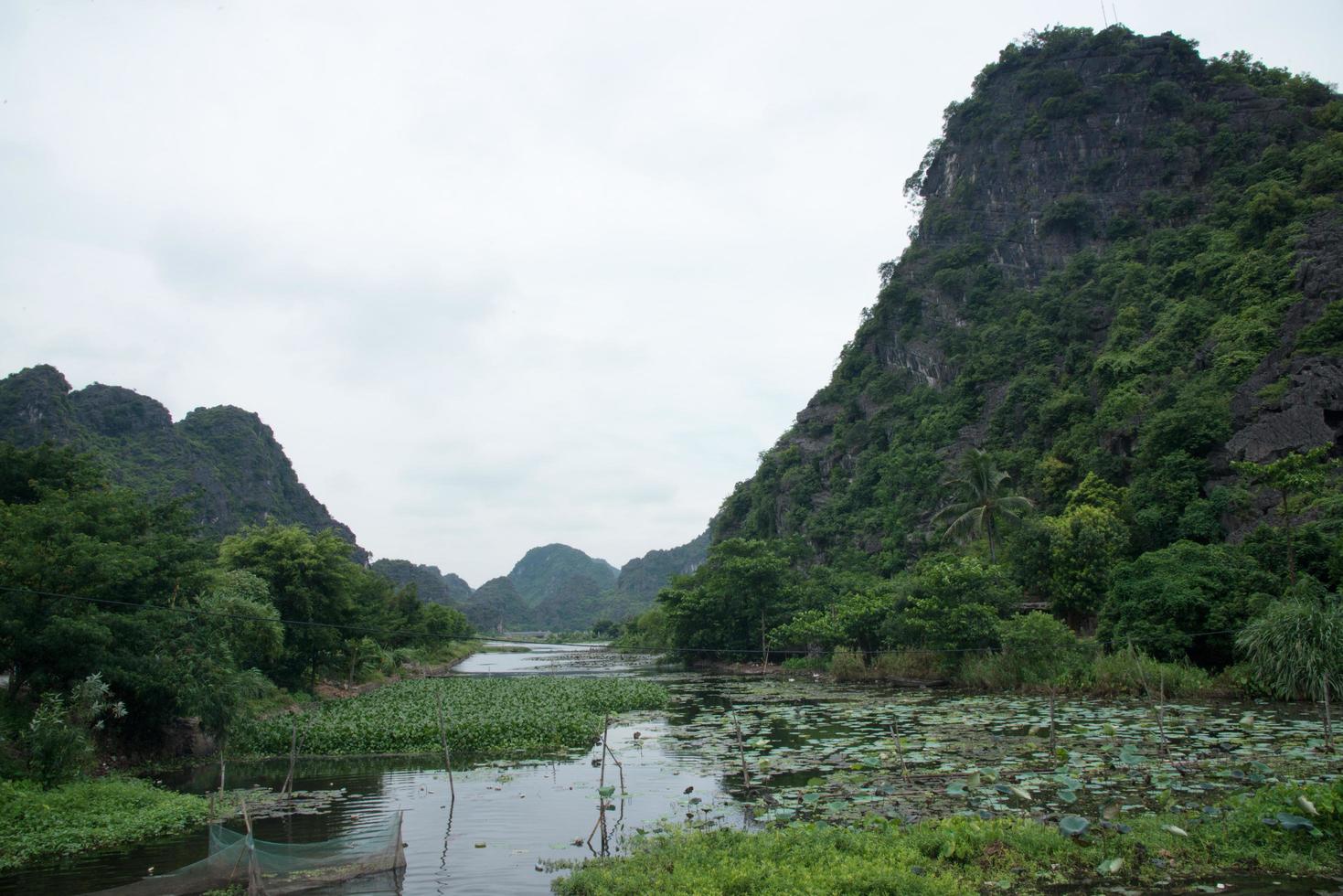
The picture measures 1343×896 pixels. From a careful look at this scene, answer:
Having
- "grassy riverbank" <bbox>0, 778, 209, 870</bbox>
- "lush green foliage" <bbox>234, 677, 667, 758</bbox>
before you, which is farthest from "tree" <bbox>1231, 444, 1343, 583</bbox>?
"grassy riverbank" <bbox>0, 778, 209, 870</bbox>

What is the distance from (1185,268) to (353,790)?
52691 mm

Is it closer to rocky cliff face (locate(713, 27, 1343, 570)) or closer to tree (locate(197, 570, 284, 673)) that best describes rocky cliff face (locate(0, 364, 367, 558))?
tree (locate(197, 570, 284, 673))

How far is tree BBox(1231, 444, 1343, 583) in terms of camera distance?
2217 cm

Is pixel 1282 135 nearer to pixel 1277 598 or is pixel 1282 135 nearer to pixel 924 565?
pixel 924 565

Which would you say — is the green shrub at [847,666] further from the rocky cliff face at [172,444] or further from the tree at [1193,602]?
the rocky cliff face at [172,444]

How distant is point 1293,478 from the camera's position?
2188 cm

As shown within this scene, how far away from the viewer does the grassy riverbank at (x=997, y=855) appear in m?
7.96

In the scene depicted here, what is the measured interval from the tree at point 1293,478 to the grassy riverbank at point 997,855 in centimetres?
1648

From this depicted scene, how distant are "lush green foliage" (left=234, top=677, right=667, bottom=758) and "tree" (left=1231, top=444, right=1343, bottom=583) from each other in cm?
2043

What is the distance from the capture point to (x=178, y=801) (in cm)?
1380

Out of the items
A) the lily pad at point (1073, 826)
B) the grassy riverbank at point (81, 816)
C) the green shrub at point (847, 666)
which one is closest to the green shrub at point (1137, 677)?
the green shrub at point (847, 666)

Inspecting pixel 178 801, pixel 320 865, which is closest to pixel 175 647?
pixel 178 801

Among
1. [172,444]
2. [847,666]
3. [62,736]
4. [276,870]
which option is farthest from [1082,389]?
[172,444]

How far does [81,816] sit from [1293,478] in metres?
28.6
